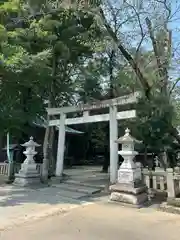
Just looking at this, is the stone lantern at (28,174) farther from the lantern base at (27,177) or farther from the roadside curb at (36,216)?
the roadside curb at (36,216)

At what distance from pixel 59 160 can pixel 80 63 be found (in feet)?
20.1

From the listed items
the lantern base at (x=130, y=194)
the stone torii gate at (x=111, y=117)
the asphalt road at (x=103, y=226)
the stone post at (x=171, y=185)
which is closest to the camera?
the asphalt road at (x=103, y=226)

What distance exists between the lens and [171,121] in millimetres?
11102

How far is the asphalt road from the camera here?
5.38 metres

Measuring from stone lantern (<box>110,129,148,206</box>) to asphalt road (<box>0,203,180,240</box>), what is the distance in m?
0.57

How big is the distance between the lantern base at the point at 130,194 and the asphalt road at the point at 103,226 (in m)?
0.45

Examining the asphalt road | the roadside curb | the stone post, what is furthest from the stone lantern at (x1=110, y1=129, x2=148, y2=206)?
the roadside curb

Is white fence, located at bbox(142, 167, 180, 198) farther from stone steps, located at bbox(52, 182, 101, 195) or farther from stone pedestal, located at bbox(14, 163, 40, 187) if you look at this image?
stone pedestal, located at bbox(14, 163, 40, 187)

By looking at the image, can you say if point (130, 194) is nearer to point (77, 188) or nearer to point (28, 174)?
point (77, 188)

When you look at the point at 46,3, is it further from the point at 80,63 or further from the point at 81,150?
the point at 81,150

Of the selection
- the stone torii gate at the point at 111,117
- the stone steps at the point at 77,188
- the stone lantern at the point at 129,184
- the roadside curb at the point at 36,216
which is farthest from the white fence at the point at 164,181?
the roadside curb at the point at 36,216

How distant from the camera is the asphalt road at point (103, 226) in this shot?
538cm

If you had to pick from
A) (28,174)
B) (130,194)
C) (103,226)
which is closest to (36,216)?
(103,226)

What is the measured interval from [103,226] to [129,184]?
2.40 meters
